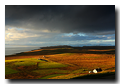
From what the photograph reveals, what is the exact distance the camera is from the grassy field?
6.25 meters

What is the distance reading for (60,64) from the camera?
7387 mm

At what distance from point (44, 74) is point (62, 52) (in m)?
3.35

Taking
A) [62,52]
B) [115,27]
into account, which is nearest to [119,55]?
[115,27]

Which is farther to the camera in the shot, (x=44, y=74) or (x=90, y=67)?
(x=90, y=67)

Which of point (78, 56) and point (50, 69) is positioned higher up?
point (78, 56)

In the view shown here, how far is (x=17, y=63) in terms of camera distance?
23.1ft

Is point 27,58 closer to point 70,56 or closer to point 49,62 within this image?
point 49,62

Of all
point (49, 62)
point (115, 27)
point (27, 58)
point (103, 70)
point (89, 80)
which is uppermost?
point (115, 27)

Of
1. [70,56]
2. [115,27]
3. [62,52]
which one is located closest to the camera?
[115,27]

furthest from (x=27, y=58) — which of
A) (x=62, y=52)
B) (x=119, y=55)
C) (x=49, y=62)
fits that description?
(x=119, y=55)

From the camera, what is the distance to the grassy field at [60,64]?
6250mm

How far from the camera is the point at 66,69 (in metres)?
6.96

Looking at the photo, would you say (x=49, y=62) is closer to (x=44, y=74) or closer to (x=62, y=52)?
(x=44, y=74)

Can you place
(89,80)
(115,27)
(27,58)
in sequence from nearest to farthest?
(89,80) → (115,27) → (27,58)
